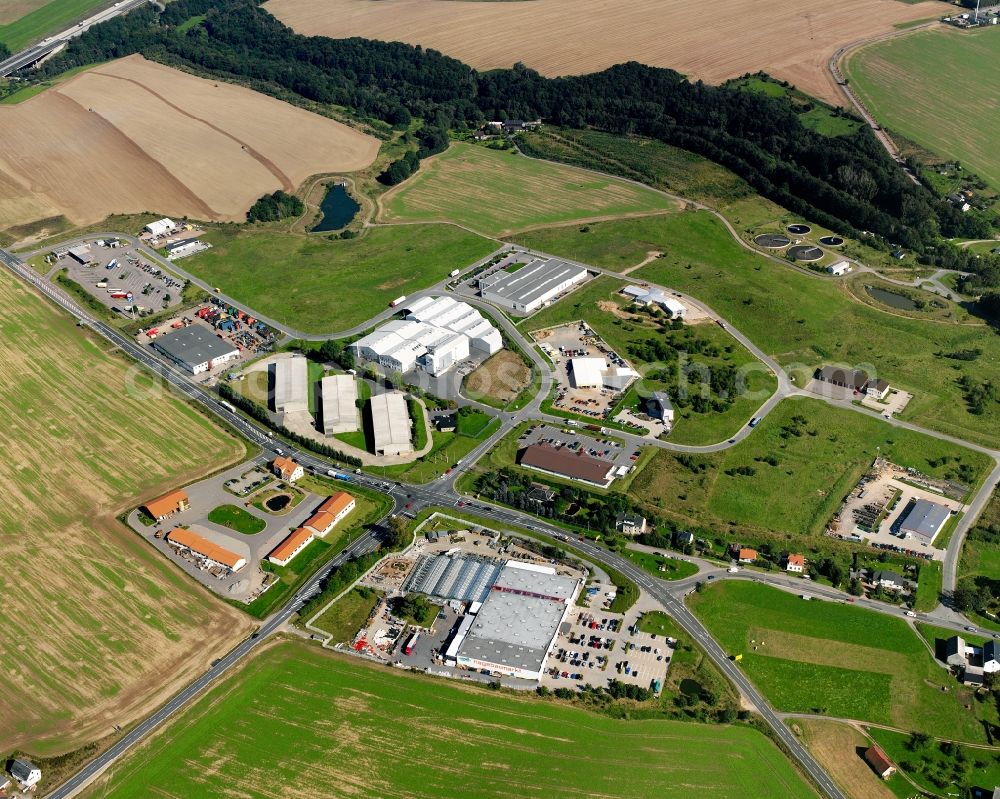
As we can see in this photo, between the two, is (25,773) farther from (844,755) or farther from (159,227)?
(159,227)

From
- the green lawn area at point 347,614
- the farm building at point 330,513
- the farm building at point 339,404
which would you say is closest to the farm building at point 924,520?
the green lawn area at point 347,614

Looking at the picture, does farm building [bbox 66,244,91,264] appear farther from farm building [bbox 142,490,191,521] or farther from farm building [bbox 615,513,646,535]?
farm building [bbox 615,513,646,535]

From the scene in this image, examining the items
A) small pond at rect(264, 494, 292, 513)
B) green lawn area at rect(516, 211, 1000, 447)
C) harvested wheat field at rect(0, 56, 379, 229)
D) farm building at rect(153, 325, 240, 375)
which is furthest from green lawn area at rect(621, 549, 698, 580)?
harvested wheat field at rect(0, 56, 379, 229)

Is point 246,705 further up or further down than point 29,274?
further down

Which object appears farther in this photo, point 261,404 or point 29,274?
point 29,274

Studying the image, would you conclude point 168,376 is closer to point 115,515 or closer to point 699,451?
point 115,515

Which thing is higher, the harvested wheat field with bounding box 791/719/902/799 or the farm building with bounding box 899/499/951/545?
the farm building with bounding box 899/499/951/545

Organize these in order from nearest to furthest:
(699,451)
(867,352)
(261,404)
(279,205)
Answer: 1. (699,451)
2. (261,404)
3. (867,352)
4. (279,205)

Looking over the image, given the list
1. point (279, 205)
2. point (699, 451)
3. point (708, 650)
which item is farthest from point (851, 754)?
point (279, 205)
